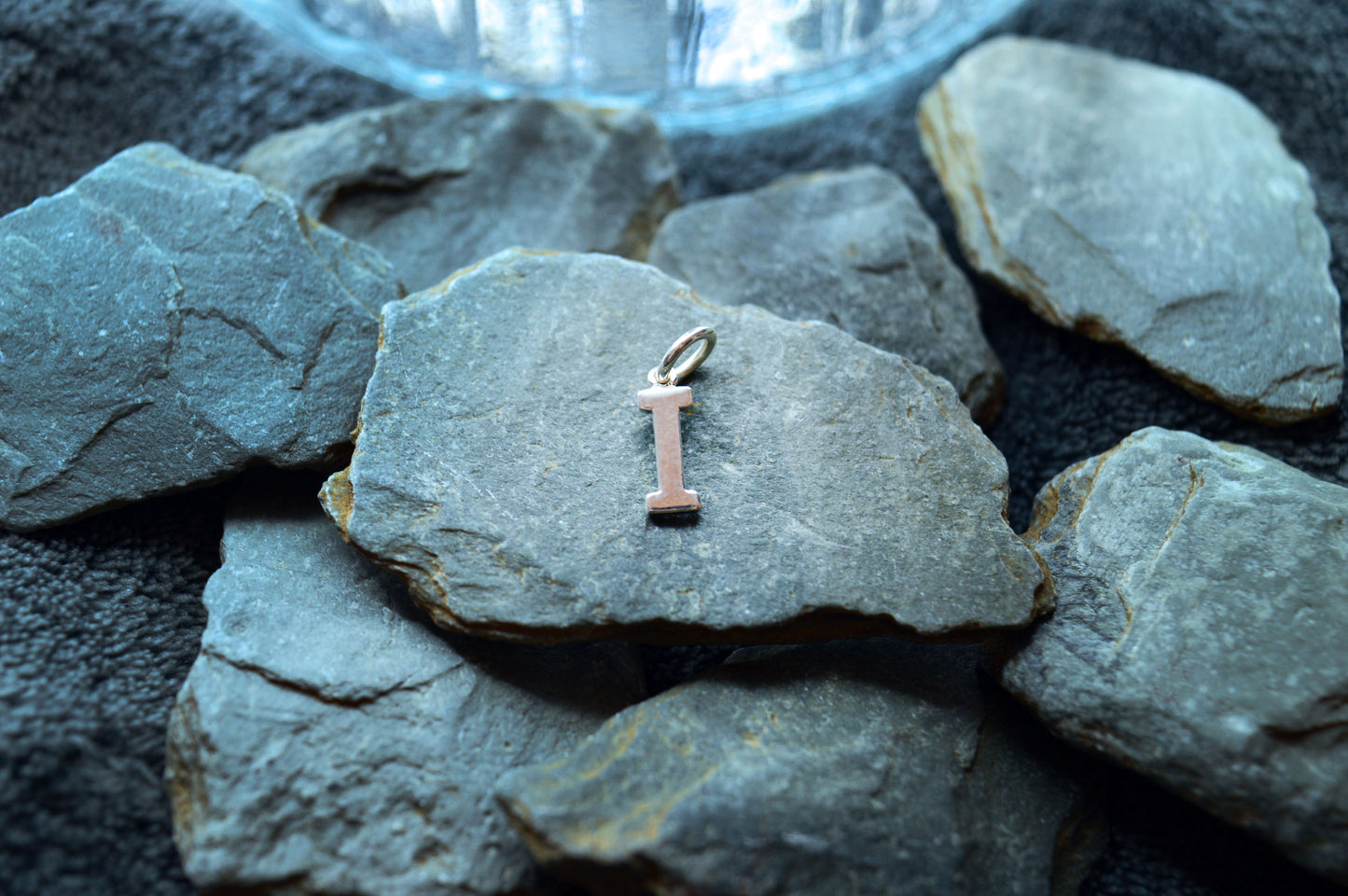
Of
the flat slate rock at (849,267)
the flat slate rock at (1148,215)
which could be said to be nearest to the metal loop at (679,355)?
the flat slate rock at (849,267)

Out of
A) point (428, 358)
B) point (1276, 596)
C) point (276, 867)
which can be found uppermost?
point (428, 358)

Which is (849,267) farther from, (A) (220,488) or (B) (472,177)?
(A) (220,488)

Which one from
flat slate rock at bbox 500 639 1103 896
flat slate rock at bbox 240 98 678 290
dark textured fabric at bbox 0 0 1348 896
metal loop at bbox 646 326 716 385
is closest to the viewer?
flat slate rock at bbox 500 639 1103 896

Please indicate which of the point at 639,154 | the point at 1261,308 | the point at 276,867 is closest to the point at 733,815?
the point at 276,867

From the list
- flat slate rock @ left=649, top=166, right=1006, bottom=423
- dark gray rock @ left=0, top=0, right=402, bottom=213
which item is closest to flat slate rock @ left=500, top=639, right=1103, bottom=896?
flat slate rock @ left=649, top=166, right=1006, bottom=423

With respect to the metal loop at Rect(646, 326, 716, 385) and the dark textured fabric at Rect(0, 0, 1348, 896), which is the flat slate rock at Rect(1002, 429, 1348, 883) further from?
the metal loop at Rect(646, 326, 716, 385)

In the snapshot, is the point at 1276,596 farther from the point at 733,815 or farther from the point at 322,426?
the point at 322,426

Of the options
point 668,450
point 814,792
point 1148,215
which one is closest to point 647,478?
point 668,450
